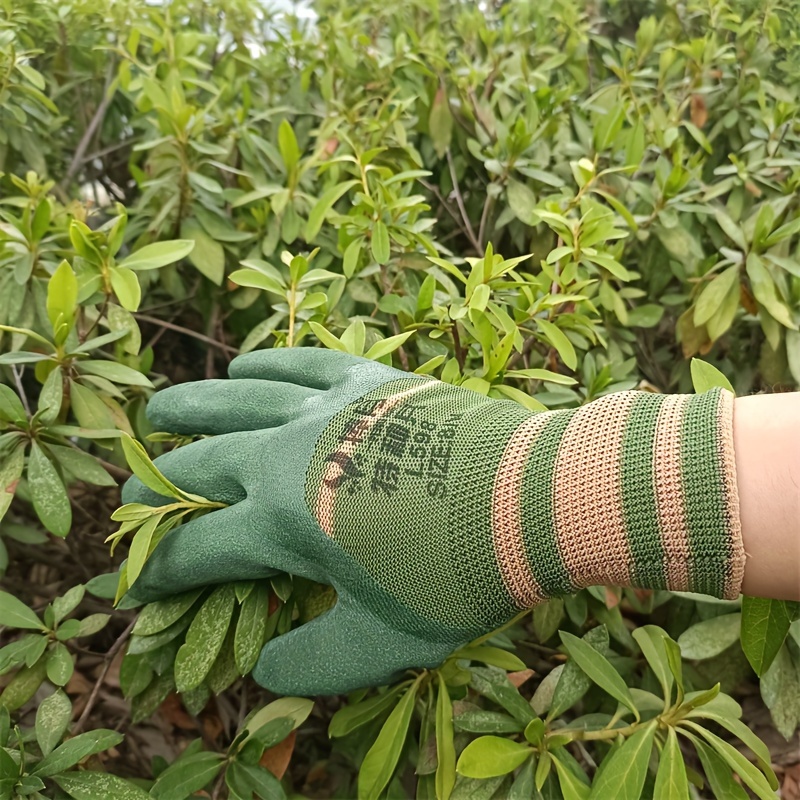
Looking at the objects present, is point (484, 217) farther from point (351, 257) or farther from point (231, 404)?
point (231, 404)

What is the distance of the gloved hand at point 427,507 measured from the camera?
707 mm

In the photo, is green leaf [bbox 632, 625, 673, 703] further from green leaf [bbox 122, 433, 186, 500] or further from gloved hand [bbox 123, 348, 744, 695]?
green leaf [bbox 122, 433, 186, 500]

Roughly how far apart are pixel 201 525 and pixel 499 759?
480 millimetres

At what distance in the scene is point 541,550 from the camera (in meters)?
0.75

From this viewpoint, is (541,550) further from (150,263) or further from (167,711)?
(167,711)

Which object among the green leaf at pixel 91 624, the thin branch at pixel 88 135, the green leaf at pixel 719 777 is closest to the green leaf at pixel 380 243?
the green leaf at pixel 91 624

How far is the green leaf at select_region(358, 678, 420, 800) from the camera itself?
34.0 inches

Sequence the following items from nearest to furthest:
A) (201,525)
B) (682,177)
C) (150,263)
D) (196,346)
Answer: (201,525), (150,263), (682,177), (196,346)

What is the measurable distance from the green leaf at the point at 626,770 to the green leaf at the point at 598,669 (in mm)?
57

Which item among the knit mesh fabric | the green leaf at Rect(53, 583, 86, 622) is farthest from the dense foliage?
the knit mesh fabric

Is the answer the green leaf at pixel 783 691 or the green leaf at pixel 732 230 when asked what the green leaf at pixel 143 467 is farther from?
the green leaf at pixel 732 230

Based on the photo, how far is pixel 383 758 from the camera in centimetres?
87

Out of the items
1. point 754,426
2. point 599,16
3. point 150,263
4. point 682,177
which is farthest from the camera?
point 599,16

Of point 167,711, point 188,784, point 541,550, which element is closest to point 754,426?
point 541,550
